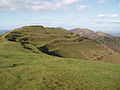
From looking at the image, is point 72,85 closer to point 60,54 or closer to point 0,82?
point 0,82

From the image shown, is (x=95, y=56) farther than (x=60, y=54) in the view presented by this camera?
Yes

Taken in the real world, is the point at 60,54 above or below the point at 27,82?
below

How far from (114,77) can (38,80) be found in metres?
Result: 14.6

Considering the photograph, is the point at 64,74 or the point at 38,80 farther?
the point at 64,74

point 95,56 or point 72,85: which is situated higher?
point 72,85

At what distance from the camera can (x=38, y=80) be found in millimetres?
22984

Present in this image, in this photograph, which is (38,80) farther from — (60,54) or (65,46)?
(65,46)

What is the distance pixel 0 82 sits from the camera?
21.0 m

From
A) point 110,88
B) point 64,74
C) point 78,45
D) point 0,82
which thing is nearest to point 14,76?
point 0,82

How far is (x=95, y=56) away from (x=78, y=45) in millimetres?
16588

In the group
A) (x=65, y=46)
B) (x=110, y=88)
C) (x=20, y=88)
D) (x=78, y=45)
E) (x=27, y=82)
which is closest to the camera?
(x=20, y=88)

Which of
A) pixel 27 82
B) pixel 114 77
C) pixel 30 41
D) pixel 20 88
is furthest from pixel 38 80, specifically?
pixel 30 41

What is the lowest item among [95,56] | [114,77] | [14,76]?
[95,56]

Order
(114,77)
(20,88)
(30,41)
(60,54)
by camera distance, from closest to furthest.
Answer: (20,88) → (114,77) → (60,54) → (30,41)
